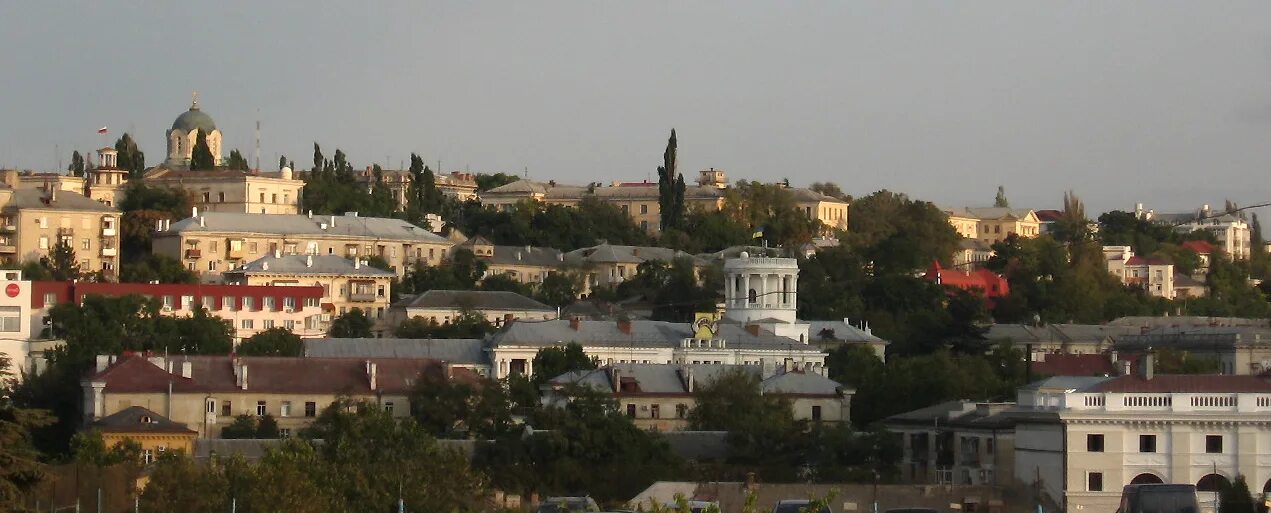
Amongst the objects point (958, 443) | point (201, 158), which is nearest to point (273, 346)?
point (958, 443)

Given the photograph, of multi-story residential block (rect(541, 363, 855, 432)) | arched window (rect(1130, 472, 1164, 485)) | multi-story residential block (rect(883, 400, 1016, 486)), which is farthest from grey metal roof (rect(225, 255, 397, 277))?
arched window (rect(1130, 472, 1164, 485))

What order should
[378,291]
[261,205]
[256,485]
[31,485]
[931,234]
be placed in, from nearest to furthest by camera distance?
1. [31,485]
2. [256,485]
3. [378,291]
4. [261,205]
5. [931,234]

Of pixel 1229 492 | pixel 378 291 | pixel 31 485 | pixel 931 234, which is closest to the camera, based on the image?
pixel 31 485

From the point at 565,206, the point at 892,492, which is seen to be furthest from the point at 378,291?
the point at 892,492

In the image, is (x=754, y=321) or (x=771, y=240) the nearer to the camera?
(x=754, y=321)

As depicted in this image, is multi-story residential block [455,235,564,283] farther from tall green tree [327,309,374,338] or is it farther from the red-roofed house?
the red-roofed house

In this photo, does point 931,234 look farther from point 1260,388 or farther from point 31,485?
point 31,485

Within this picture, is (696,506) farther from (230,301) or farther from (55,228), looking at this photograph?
(55,228)
